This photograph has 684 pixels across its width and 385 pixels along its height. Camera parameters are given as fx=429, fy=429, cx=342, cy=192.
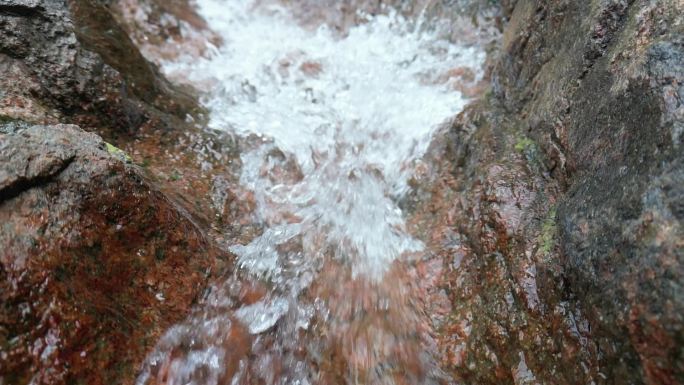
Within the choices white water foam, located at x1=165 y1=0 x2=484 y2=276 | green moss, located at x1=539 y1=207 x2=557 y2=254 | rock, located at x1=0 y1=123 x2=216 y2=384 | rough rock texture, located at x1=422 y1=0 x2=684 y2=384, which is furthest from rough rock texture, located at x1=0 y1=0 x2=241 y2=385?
green moss, located at x1=539 y1=207 x2=557 y2=254

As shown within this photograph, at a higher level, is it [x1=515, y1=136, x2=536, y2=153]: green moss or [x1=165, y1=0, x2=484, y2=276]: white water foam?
[x1=515, y1=136, x2=536, y2=153]: green moss

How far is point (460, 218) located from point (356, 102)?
319 cm

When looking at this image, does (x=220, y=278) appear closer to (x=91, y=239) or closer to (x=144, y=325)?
(x=144, y=325)

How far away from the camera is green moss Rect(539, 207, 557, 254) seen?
10.1 ft

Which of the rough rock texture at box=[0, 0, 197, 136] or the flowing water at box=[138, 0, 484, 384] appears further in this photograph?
the rough rock texture at box=[0, 0, 197, 136]

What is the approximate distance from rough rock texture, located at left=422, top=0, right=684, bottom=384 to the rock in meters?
2.22

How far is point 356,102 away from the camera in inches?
259

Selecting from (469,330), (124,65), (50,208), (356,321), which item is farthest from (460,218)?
Answer: (124,65)

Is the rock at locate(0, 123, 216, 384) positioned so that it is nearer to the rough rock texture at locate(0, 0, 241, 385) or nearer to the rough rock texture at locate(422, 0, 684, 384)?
the rough rock texture at locate(0, 0, 241, 385)

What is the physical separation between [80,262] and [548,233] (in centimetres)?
320

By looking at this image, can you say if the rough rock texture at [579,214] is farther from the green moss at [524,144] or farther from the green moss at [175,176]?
the green moss at [175,176]

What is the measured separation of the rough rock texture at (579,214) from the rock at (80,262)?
2220 mm

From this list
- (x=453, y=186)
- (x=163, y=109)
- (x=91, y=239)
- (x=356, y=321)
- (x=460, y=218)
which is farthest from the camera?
(x=163, y=109)

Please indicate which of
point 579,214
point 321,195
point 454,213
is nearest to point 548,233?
point 579,214
